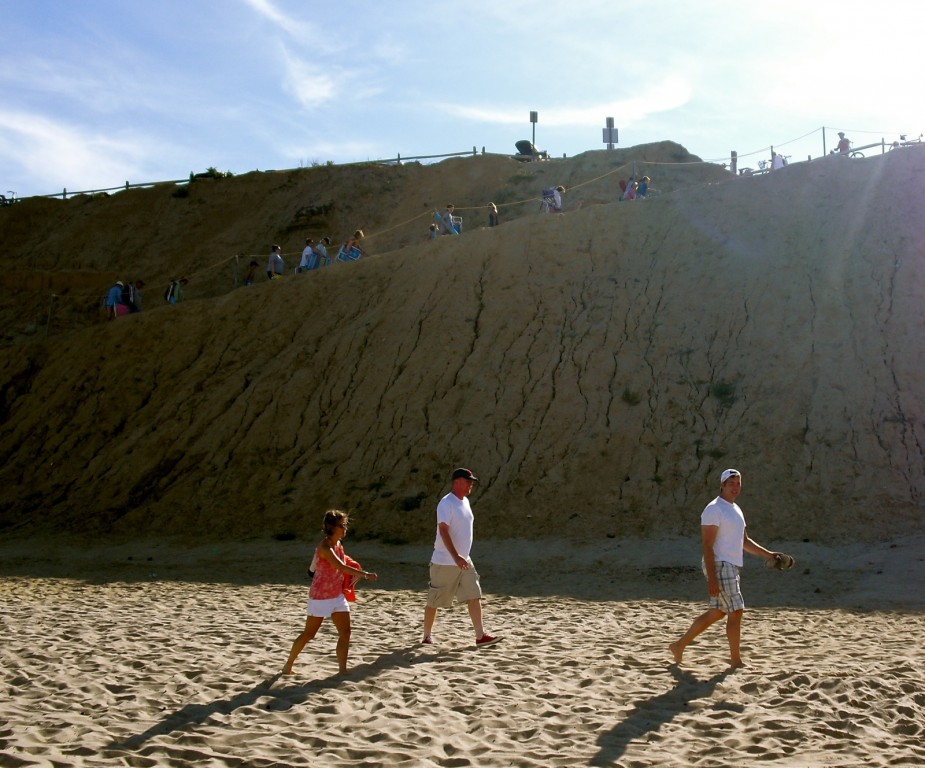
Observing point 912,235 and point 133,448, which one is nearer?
point 912,235

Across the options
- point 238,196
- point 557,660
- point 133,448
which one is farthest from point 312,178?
point 557,660

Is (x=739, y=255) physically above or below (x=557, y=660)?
above

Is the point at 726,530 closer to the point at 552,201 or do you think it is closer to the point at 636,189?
the point at 552,201

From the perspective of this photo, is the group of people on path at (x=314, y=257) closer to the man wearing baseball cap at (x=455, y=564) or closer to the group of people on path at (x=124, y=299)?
the group of people on path at (x=124, y=299)

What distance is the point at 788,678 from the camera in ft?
23.0

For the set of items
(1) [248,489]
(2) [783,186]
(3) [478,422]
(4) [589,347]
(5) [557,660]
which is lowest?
(5) [557,660]

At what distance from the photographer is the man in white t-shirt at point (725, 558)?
7422 mm

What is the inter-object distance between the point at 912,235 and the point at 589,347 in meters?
6.22

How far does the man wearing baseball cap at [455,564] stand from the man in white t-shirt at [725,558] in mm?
1895

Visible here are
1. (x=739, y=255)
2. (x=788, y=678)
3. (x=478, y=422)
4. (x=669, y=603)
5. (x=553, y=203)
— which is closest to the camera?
(x=788, y=678)

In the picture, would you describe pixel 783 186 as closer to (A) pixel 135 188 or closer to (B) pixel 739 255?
(B) pixel 739 255

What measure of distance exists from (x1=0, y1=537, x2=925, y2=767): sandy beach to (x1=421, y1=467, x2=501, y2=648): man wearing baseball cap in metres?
0.35

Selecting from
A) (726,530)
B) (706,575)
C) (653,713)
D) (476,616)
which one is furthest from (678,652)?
(476,616)

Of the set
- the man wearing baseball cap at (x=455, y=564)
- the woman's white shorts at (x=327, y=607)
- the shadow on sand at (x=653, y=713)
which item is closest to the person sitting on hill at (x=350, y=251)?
the man wearing baseball cap at (x=455, y=564)
